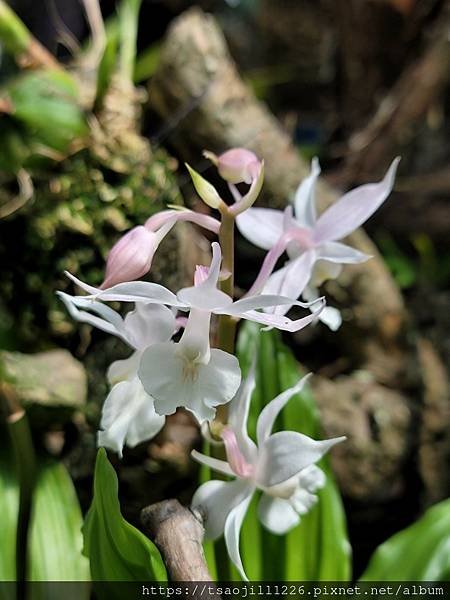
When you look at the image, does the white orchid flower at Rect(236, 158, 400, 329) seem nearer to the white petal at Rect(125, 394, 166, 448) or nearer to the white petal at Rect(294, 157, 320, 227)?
the white petal at Rect(294, 157, 320, 227)

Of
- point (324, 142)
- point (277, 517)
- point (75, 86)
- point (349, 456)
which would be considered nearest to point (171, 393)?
point (277, 517)

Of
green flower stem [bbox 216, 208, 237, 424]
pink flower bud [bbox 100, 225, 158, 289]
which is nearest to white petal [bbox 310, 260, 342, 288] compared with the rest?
green flower stem [bbox 216, 208, 237, 424]

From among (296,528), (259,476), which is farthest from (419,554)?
(259,476)

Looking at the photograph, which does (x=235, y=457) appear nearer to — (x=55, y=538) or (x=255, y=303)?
(x=255, y=303)

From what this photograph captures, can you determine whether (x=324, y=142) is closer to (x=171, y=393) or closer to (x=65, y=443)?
(x=65, y=443)

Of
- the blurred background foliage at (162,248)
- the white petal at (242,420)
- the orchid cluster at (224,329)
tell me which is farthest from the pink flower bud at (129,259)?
the blurred background foliage at (162,248)

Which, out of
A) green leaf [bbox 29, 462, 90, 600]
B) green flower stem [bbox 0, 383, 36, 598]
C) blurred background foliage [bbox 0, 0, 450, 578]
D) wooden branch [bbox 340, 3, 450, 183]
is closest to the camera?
green leaf [bbox 29, 462, 90, 600]
